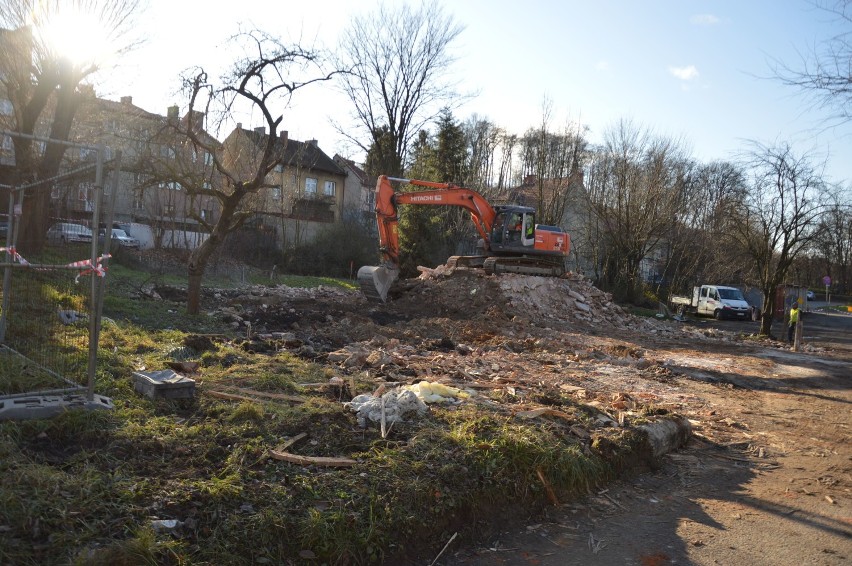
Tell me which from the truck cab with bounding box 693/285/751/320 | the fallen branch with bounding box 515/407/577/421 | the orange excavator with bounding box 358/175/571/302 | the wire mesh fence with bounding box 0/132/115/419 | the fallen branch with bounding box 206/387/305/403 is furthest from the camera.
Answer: the truck cab with bounding box 693/285/751/320

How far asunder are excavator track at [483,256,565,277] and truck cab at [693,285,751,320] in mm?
13690

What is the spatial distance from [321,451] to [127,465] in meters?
1.38

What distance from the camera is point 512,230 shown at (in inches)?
923


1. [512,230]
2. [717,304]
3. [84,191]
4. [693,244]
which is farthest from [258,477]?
[693,244]

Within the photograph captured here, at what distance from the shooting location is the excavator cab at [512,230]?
23359 millimetres

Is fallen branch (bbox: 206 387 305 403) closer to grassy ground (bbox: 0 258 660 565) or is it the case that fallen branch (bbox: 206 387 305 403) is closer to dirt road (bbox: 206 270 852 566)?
grassy ground (bbox: 0 258 660 565)

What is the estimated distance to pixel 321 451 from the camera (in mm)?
5074

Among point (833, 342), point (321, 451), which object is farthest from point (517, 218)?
point (321, 451)

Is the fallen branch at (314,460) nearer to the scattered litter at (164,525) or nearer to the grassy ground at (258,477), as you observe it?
the grassy ground at (258,477)

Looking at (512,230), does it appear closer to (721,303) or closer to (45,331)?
(721,303)

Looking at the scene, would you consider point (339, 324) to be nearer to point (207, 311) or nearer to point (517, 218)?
point (207, 311)

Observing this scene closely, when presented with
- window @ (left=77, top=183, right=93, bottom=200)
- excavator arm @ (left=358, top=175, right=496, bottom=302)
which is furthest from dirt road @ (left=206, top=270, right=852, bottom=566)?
window @ (left=77, top=183, right=93, bottom=200)

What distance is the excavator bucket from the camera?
66.4 ft

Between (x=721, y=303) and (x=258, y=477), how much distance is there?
3448 cm
